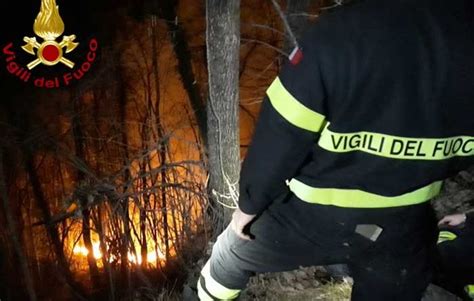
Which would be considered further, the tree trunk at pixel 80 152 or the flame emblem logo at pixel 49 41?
the tree trunk at pixel 80 152

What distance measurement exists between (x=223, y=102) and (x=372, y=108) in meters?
2.75

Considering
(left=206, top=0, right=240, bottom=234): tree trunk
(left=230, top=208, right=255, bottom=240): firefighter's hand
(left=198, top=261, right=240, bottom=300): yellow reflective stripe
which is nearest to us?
(left=230, top=208, right=255, bottom=240): firefighter's hand

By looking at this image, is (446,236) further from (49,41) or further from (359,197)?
(49,41)

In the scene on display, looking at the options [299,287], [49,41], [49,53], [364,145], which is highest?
[364,145]

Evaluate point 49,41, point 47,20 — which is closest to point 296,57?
point 47,20

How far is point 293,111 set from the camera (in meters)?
1.55

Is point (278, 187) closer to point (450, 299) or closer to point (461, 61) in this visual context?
point (461, 61)

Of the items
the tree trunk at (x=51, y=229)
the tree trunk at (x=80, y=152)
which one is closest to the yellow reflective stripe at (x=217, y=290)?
the tree trunk at (x=80, y=152)

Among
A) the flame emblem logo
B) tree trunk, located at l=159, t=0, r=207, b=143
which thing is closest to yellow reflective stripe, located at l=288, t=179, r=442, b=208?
the flame emblem logo

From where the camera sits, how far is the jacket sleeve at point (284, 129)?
151 cm

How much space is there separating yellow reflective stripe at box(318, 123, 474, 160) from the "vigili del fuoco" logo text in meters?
6.39

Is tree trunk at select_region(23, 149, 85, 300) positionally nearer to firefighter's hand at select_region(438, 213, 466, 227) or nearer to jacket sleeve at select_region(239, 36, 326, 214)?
firefighter's hand at select_region(438, 213, 466, 227)

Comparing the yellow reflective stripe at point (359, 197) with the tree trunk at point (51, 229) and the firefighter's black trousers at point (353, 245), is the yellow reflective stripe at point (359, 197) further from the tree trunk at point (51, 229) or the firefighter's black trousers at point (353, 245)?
the tree trunk at point (51, 229)

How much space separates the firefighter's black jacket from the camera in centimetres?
147
